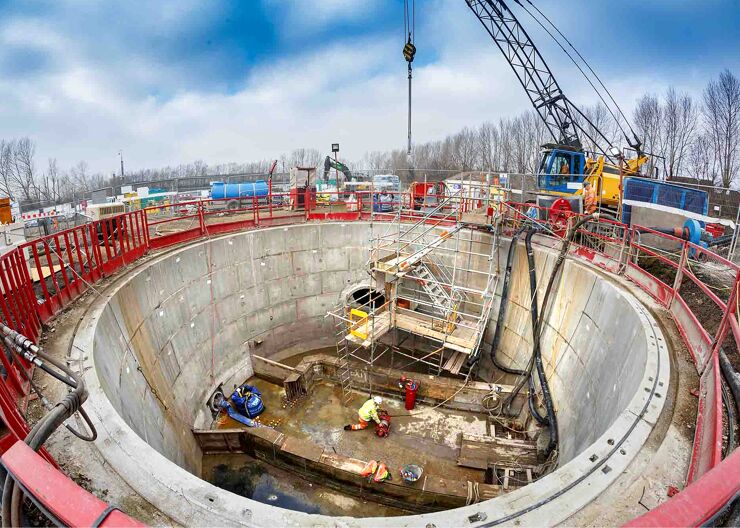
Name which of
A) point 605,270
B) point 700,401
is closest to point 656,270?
point 605,270

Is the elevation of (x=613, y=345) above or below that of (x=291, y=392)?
above

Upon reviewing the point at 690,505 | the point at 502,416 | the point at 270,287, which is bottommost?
the point at 502,416

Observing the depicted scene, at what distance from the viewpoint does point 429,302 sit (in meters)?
12.9

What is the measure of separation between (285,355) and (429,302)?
5692mm

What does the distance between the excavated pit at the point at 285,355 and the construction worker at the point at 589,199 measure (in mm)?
3568

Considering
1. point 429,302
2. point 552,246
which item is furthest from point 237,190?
point 552,246

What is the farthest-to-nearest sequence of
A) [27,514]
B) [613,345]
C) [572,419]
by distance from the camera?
1. [572,419]
2. [613,345]
3. [27,514]

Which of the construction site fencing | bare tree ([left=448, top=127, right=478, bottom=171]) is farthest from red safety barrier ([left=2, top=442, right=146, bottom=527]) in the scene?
bare tree ([left=448, top=127, right=478, bottom=171])

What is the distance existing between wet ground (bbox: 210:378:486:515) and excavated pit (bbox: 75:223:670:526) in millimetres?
116

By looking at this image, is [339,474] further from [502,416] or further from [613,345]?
[613,345]

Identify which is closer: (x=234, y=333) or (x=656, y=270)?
(x=656, y=270)

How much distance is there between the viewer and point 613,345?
7.30 m

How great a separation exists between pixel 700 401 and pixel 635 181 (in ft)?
35.2

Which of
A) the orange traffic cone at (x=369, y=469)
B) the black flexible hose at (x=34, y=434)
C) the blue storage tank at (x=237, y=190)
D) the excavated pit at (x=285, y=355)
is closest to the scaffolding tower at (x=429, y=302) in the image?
the excavated pit at (x=285, y=355)
